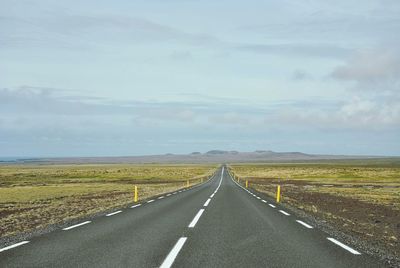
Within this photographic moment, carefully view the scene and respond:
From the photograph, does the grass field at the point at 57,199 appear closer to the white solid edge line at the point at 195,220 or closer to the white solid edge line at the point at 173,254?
the white solid edge line at the point at 195,220

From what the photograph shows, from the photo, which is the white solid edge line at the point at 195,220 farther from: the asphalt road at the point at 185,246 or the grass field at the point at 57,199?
the grass field at the point at 57,199

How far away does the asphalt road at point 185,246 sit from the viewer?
8648 mm

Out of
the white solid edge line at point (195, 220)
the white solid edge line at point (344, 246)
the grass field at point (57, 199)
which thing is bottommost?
the grass field at point (57, 199)

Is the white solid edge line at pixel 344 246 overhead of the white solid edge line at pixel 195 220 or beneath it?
overhead

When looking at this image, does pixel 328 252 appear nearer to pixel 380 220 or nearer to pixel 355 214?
pixel 380 220

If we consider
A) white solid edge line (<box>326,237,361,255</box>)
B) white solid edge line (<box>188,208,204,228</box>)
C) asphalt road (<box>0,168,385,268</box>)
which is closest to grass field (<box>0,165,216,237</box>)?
asphalt road (<box>0,168,385,268</box>)

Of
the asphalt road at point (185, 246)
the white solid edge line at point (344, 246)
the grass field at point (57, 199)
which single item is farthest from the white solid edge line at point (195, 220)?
the grass field at point (57, 199)

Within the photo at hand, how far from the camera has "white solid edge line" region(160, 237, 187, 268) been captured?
8359mm

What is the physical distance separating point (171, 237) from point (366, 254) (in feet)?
16.3

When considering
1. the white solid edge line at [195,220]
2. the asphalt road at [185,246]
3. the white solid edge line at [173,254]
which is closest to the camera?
the white solid edge line at [173,254]

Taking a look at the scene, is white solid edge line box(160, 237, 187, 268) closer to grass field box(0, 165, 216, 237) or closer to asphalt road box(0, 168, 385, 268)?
asphalt road box(0, 168, 385, 268)

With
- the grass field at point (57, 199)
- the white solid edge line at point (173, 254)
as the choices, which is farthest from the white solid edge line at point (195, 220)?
the grass field at point (57, 199)

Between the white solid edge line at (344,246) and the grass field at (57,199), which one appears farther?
the grass field at (57,199)

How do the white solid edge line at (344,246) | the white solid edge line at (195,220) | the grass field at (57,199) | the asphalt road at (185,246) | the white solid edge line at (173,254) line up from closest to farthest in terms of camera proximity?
1. the white solid edge line at (173,254)
2. the asphalt road at (185,246)
3. the white solid edge line at (344,246)
4. the white solid edge line at (195,220)
5. the grass field at (57,199)
